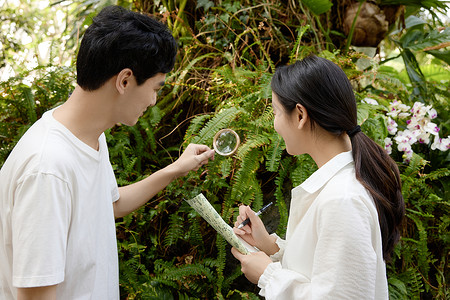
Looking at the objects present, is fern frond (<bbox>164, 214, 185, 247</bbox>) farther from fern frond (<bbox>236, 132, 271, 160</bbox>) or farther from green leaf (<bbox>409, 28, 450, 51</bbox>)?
green leaf (<bbox>409, 28, 450, 51</bbox>)

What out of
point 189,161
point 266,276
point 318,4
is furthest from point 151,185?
point 318,4

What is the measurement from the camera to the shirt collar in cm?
147

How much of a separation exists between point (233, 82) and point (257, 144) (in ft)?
2.29

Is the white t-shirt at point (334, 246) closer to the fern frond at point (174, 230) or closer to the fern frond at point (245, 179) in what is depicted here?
the fern frond at point (245, 179)

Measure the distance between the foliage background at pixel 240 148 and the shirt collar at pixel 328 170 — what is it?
0.91 metres

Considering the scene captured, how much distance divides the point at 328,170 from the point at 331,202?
0.59 feet

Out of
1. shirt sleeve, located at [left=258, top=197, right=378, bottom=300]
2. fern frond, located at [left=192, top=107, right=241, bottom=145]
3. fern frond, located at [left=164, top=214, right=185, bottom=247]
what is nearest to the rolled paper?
shirt sleeve, located at [left=258, top=197, right=378, bottom=300]

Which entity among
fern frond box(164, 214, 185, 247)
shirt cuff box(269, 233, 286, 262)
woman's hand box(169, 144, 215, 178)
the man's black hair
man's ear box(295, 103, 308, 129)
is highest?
the man's black hair

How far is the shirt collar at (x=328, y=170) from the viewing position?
1472 millimetres

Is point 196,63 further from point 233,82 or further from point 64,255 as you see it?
point 64,255

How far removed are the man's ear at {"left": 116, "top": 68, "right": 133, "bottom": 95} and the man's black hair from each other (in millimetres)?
16

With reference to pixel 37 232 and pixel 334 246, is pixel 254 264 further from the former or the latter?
pixel 37 232

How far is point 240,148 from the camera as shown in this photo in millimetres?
2480

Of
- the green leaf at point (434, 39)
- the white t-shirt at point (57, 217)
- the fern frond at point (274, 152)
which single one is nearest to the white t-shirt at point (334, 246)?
the white t-shirt at point (57, 217)
